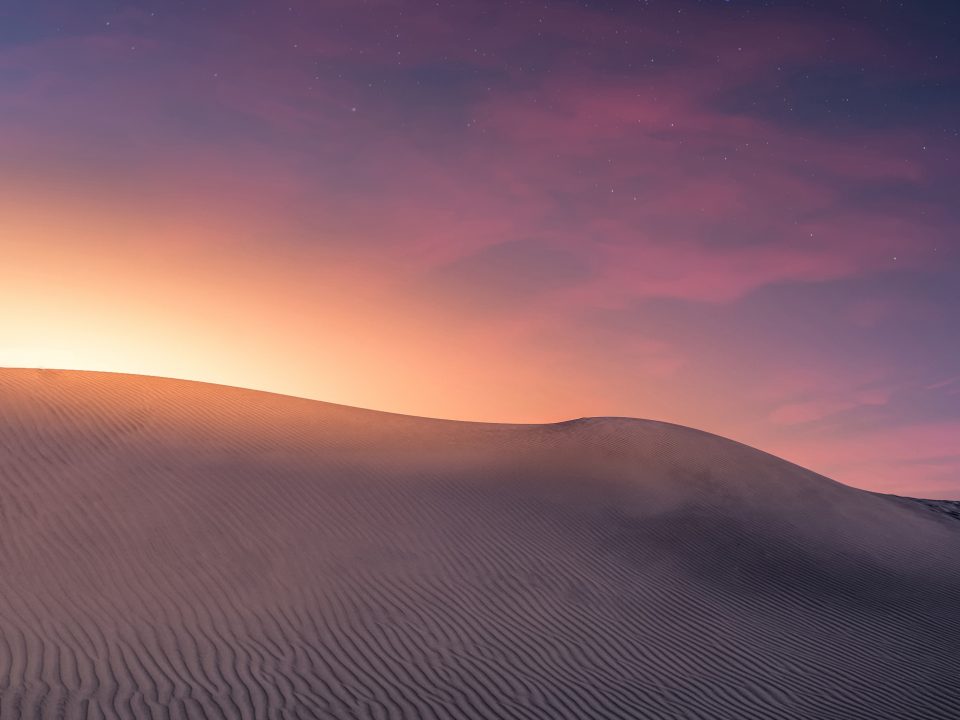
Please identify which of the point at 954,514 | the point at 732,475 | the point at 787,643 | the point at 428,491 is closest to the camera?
the point at 787,643

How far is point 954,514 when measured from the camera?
2603 cm

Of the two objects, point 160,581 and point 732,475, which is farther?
point 732,475

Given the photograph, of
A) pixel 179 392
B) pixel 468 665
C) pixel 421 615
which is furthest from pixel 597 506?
pixel 179 392

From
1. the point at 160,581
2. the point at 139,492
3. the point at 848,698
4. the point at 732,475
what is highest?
the point at 732,475

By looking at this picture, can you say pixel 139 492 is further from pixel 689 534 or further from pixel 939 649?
pixel 939 649

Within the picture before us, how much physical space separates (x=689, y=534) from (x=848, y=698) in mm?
7117

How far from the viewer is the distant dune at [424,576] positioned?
852 cm

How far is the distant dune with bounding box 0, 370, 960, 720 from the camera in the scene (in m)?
8.52

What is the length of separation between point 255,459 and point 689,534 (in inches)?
371

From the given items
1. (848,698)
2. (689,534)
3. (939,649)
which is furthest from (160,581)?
(939,649)

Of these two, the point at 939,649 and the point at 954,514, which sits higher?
the point at 954,514

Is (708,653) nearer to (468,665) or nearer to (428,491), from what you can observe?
(468,665)

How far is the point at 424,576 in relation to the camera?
1234 centimetres

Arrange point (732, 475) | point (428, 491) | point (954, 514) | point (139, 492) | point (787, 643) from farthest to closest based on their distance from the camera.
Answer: point (954, 514), point (732, 475), point (428, 491), point (139, 492), point (787, 643)
